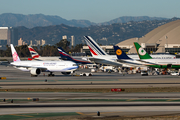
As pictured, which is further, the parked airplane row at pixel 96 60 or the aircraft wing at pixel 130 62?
the aircraft wing at pixel 130 62

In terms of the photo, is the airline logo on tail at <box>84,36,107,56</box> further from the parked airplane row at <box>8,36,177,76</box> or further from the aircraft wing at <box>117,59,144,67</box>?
the aircraft wing at <box>117,59,144,67</box>

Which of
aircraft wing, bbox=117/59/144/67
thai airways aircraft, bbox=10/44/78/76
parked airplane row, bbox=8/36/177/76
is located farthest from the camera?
aircraft wing, bbox=117/59/144/67

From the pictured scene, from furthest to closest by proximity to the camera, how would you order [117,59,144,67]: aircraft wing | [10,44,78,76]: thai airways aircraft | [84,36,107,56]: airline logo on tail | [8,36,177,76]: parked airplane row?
[84,36,107,56]: airline logo on tail, [117,59,144,67]: aircraft wing, [8,36,177,76]: parked airplane row, [10,44,78,76]: thai airways aircraft

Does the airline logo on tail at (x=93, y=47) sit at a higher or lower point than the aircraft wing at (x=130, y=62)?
higher

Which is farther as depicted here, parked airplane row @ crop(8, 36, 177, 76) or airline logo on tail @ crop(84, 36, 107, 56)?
airline logo on tail @ crop(84, 36, 107, 56)

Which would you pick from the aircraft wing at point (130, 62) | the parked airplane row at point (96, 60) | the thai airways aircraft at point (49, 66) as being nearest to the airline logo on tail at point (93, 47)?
the parked airplane row at point (96, 60)

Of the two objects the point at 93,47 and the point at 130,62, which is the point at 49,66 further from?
the point at 130,62

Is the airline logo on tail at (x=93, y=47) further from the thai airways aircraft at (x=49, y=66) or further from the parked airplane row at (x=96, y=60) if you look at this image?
the thai airways aircraft at (x=49, y=66)

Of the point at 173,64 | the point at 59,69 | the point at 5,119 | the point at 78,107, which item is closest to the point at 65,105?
the point at 78,107

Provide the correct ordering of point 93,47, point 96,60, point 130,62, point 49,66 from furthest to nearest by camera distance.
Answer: point 93,47 → point 96,60 → point 130,62 → point 49,66

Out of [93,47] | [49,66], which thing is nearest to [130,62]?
[93,47]

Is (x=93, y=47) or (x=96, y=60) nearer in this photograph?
(x=96, y=60)

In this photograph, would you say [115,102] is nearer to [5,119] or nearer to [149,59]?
[5,119]

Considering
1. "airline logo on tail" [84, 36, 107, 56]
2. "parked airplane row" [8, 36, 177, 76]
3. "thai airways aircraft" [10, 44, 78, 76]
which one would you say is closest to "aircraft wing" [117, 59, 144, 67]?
"parked airplane row" [8, 36, 177, 76]
